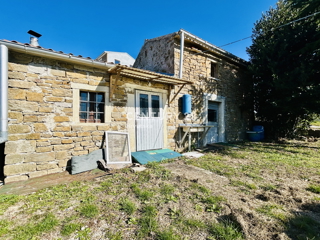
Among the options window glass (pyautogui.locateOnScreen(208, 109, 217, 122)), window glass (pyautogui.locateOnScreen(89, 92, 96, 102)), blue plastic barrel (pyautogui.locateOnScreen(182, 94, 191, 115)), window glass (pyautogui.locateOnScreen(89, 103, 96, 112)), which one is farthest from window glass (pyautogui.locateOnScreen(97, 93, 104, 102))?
window glass (pyautogui.locateOnScreen(208, 109, 217, 122))

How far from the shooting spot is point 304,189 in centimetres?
324

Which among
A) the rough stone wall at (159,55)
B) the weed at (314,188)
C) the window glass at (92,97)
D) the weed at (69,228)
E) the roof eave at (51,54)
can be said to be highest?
the rough stone wall at (159,55)

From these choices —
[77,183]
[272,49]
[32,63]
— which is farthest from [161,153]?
[272,49]

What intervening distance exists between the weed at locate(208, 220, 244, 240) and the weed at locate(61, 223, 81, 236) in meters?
1.77

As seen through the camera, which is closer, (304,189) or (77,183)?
(304,189)

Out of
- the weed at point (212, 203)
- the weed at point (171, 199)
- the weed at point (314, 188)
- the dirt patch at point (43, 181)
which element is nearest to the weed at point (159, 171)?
the weed at point (171, 199)

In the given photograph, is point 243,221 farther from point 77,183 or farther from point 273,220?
point 77,183

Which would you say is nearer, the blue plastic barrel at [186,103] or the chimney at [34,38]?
the chimney at [34,38]

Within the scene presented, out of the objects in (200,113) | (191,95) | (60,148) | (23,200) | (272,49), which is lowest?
(23,200)

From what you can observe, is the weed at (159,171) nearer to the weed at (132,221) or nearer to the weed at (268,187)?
the weed at (132,221)

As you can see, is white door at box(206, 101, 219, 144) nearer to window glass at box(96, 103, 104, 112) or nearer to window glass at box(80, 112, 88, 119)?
window glass at box(96, 103, 104, 112)

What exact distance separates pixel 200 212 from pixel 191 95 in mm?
5552

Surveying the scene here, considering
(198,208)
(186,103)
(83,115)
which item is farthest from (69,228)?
(186,103)

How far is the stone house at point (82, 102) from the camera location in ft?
12.3
